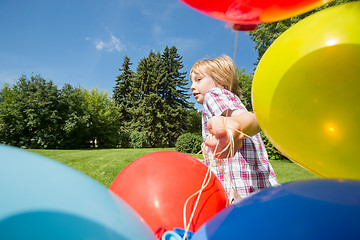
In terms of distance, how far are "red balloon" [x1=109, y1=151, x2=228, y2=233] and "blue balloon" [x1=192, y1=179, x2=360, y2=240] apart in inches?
12.2

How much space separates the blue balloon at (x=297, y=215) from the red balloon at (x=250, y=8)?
62cm

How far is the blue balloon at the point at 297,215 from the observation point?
0.45 metres

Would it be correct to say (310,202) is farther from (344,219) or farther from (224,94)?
(224,94)

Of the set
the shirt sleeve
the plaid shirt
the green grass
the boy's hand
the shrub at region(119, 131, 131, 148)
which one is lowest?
the shrub at region(119, 131, 131, 148)

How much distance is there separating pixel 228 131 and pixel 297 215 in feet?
1.56

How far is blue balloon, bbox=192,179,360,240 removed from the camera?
0.45m

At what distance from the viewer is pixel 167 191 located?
991 mm

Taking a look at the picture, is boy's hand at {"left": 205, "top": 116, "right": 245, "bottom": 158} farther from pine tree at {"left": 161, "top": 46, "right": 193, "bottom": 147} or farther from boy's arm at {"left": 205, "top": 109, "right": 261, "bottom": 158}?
pine tree at {"left": 161, "top": 46, "right": 193, "bottom": 147}

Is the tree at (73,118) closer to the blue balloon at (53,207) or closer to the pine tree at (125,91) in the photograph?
the pine tree at (125,91)

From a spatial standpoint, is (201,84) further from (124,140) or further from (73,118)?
(124,140)

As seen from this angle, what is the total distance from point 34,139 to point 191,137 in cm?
1182

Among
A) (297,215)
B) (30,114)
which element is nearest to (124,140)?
(30,114)

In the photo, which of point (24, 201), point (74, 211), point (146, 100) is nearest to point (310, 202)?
point (74, 211)

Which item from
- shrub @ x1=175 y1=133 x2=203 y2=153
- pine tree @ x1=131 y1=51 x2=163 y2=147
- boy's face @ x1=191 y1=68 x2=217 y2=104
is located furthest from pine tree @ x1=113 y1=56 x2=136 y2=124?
boy's face @ x1=191 y1=68 x2=217 y2=104
